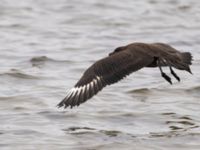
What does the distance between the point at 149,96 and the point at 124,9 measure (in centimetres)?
605

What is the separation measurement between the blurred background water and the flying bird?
1.33ft

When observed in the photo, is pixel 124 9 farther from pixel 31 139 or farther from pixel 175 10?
pixel 31 139

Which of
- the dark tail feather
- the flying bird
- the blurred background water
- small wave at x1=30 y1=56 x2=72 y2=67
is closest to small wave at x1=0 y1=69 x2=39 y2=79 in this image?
the blurred background water

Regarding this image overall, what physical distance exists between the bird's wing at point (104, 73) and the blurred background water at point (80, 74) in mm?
382

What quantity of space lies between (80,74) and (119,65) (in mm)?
2940

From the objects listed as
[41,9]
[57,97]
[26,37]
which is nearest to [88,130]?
[57,97]

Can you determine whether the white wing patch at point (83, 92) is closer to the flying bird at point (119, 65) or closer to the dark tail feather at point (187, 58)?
the flying bird at point (119, 65)

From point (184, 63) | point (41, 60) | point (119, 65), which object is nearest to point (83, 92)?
point (119, 65)

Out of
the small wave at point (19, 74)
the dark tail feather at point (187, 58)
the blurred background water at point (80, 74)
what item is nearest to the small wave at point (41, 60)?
the blurred background water at point (80, 74)

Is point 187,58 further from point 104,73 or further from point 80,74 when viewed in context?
point 80,74

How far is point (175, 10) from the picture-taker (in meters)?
16.2

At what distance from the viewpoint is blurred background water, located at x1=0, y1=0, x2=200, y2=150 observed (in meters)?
8.35

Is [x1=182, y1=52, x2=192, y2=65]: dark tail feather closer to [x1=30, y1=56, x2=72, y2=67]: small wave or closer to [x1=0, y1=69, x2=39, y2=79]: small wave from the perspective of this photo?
[x1=0, y1=69, x2=39, y2=79]: small wave

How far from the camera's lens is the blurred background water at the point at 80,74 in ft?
27.4
